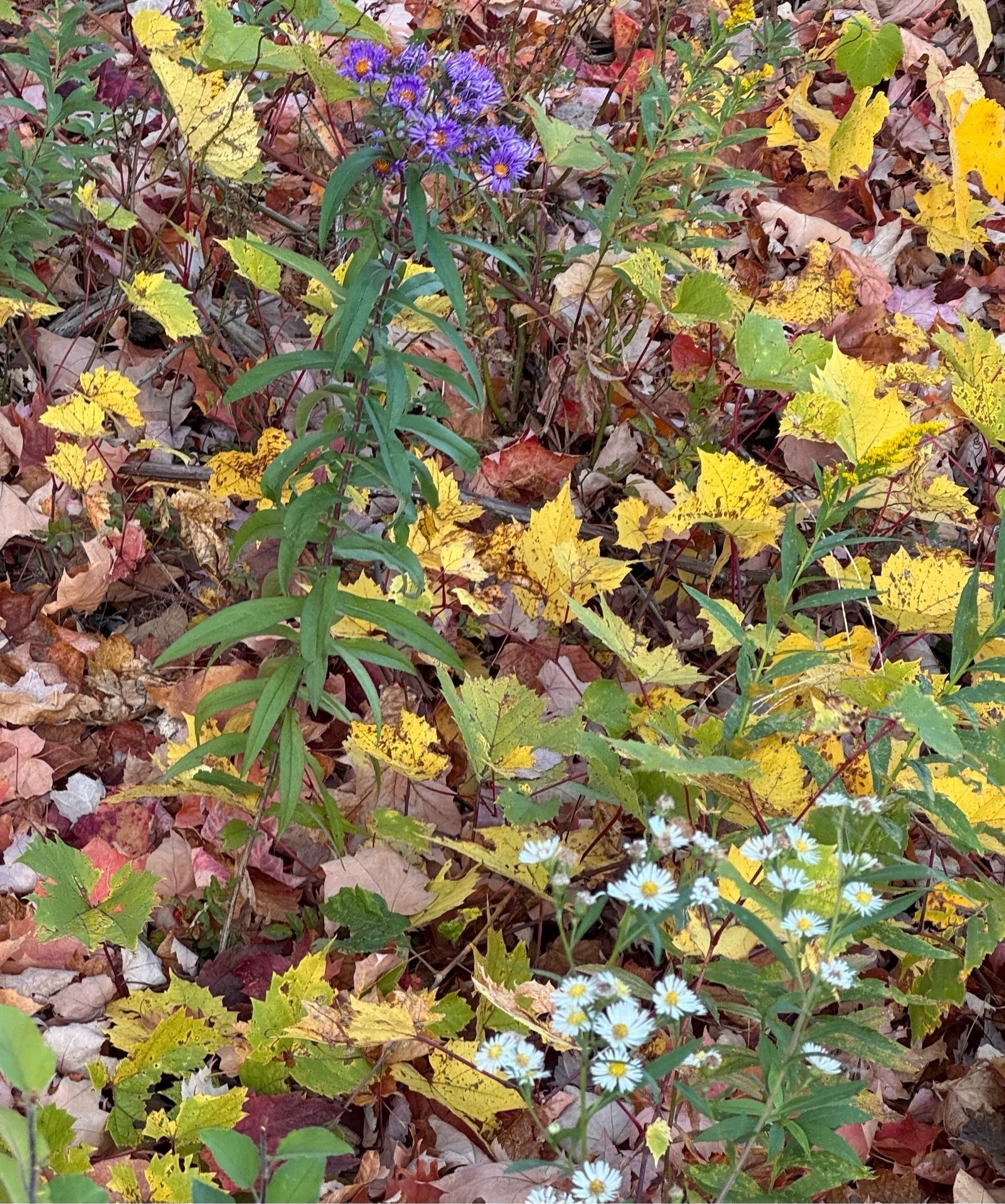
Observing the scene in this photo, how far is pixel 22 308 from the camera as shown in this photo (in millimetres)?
2398

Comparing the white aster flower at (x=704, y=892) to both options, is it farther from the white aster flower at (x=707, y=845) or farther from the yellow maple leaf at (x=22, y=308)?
the yellow maple leaf at (x=22, y=308)

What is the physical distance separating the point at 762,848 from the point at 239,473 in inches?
58.3

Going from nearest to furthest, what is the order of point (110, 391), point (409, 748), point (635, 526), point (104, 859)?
point (409, 748) < point (104, 859) < point (635, 526) < point (110, 391)

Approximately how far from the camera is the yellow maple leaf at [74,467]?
91.2 inches

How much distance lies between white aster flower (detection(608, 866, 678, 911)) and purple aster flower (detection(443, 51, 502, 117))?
40.9 inches

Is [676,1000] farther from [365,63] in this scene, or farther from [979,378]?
[979,378]

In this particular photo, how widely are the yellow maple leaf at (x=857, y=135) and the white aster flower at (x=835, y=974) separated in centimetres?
256

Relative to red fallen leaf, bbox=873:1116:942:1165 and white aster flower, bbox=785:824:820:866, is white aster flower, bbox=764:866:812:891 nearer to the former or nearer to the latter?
white aster flower, bbox=785:824:820:866

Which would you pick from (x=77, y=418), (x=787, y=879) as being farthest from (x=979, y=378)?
(x=77, y=418)

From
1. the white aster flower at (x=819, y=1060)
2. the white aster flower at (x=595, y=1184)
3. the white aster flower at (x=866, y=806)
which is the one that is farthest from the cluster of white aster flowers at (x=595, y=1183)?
the white aster flower at (x=866, y=806)

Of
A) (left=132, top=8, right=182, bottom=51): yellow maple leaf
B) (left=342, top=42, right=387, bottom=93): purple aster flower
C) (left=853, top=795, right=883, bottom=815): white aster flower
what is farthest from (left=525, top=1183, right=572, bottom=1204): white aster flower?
(left=132, top=8, right=182, bottom=51): yellow maple leaf

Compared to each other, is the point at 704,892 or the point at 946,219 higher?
the point at 946,219

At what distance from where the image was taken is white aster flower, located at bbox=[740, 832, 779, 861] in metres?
1.27

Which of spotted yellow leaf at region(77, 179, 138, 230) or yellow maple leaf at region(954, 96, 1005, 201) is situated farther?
yellow maple leaf at region(954, 96, 1005, 201)
